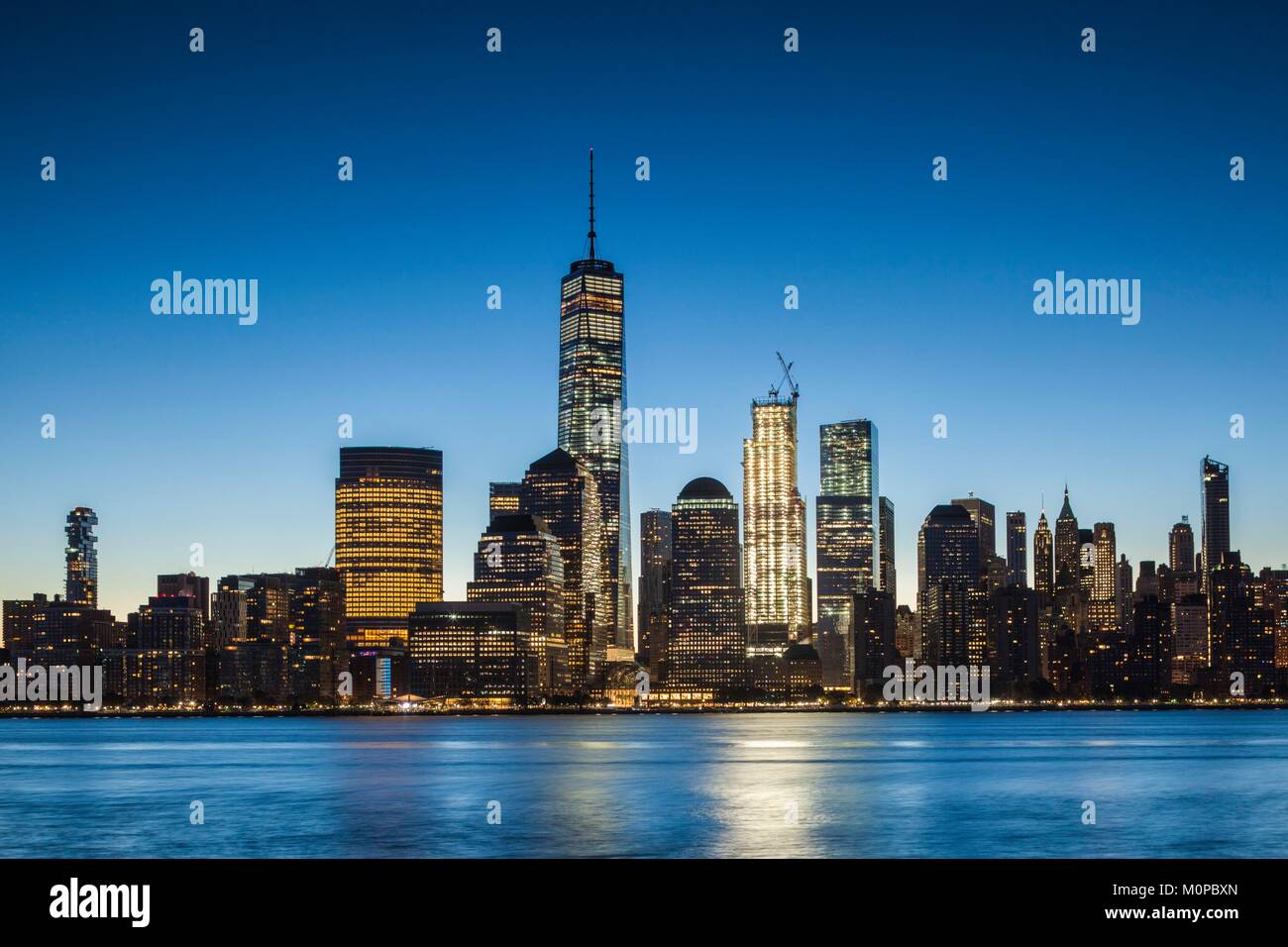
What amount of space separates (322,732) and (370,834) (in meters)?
143

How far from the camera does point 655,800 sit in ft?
228

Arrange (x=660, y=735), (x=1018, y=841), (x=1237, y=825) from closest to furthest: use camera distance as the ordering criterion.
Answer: (x=1018, y=841), (x=1237, y=825), (x=660, y=735)

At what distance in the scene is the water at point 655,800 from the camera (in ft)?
166

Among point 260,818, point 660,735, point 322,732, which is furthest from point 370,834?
point 322,732

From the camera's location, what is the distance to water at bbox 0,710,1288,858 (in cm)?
5066
